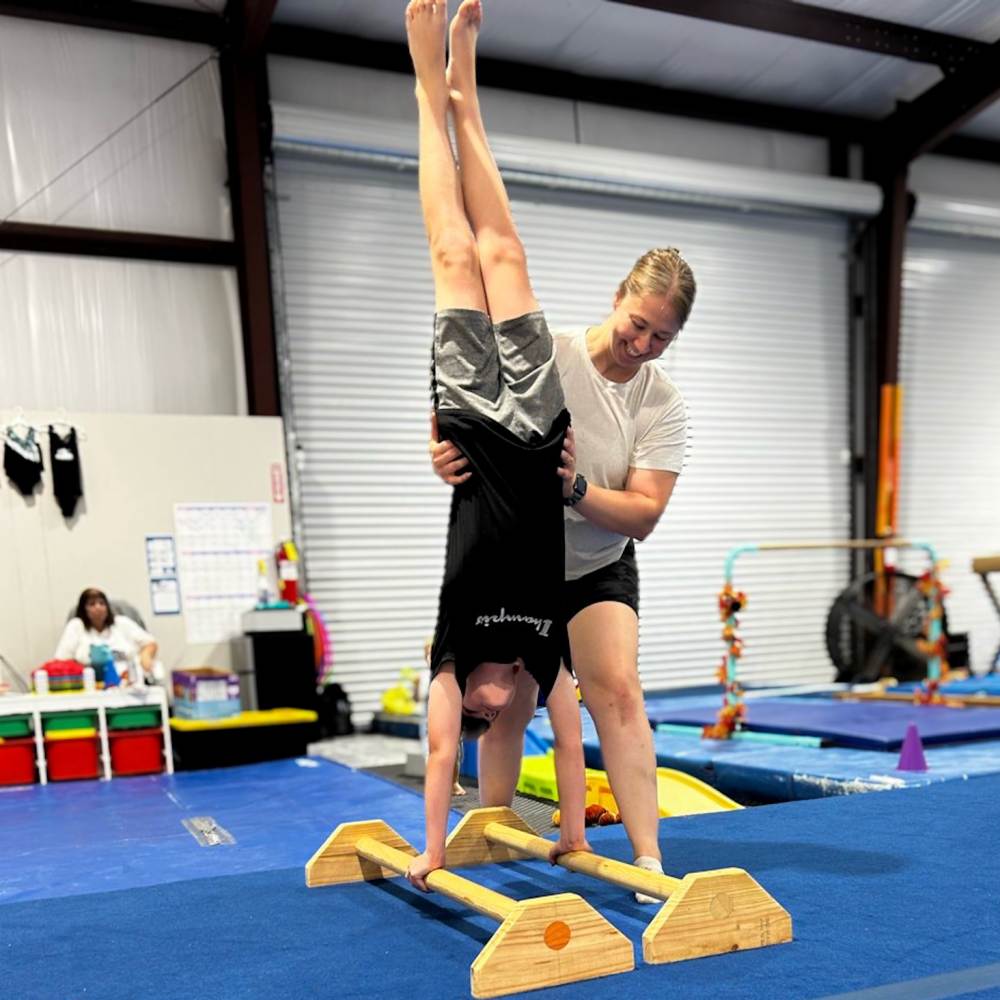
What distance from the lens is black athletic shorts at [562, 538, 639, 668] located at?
8.98 feet

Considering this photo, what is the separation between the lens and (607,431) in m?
2.79

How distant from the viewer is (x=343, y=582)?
7.94 m

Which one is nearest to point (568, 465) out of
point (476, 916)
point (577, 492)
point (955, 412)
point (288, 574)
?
point (577, 492)

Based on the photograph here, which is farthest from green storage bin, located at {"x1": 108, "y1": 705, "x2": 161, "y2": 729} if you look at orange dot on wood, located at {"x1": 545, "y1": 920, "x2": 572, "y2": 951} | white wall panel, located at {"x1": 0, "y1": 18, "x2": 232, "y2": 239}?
orange dot on wood, located at {"x1": 545, "y1": 920, "x2": 572, "y2": 951}

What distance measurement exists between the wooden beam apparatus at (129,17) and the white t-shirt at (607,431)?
586 centimetres

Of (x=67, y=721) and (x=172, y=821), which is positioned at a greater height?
(x=67, y=721)

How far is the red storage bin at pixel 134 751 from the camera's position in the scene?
609 centimetres

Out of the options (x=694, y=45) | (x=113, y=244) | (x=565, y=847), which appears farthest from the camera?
(x=694, y=45)

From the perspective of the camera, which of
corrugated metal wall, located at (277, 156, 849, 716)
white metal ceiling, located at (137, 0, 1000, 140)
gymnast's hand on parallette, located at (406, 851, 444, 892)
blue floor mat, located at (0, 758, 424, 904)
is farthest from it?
corrugated metal wall, located at (277, 156, 849, 716)

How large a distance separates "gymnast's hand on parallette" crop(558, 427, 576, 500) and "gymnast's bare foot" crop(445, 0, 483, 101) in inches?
39.2

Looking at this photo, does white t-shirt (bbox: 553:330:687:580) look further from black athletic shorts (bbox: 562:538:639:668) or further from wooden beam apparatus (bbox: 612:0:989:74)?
wooden beam apparatus (bbox: 612:0:989:74)

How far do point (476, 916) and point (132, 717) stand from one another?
417 centimetres

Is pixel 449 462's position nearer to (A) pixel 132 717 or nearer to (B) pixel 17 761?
(A) pixel 132 717

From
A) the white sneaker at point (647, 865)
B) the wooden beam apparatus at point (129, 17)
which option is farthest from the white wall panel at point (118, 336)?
the white sneaker at point (647, 865)
